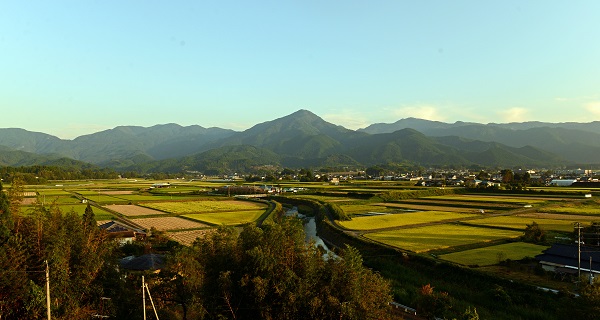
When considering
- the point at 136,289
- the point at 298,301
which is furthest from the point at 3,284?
the point at 298,301

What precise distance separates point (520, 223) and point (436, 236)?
12.2 m

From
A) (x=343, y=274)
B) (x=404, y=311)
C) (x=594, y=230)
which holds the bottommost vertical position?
(x=404, y=311)

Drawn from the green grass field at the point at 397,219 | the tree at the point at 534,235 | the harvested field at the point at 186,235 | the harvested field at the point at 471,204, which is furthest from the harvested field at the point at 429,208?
the harvested field at the point at 186,235

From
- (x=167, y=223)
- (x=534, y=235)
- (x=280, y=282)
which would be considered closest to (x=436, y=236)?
(x=534, y=235)

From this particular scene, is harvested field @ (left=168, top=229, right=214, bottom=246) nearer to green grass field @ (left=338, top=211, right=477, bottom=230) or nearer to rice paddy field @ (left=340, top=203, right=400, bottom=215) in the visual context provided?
green grass field @ (left=338, top=211, right=477, bottom=230)

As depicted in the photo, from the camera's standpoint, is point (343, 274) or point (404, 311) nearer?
point (343, 274)

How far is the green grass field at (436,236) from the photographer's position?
29891 millimetres

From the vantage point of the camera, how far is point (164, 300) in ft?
45.8

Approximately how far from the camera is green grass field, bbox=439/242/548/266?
81.5 feet

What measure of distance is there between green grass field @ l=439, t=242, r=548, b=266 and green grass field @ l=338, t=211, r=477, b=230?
1176cm

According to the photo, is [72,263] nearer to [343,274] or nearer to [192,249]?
[192,249]

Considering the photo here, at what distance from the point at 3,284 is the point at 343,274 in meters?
11.0

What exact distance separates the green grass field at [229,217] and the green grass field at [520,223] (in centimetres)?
2474

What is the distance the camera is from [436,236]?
33031 mm
